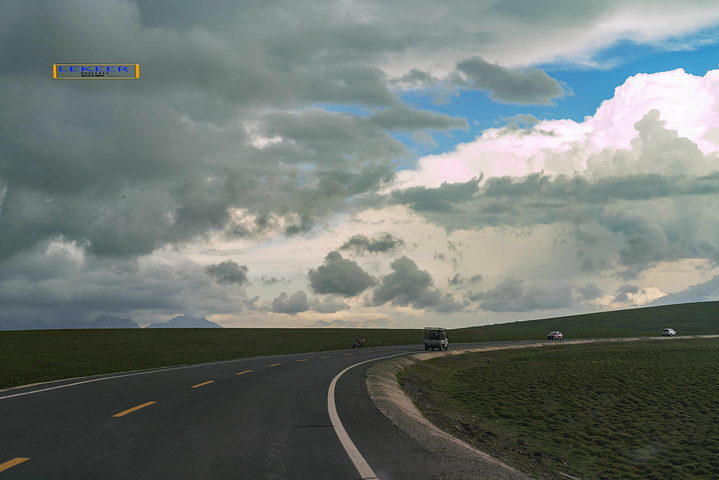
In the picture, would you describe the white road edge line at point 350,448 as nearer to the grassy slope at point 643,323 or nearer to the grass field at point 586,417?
the grass field at point 586,417

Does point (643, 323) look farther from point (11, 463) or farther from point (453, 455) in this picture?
point (11, 463)

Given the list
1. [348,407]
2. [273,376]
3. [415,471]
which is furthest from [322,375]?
[415,471]

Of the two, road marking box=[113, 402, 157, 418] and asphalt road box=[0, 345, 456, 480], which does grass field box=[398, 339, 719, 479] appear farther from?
road marking box=[113, 402, 157, 418]

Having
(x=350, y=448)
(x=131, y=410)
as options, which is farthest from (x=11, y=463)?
(x=350, y=448)

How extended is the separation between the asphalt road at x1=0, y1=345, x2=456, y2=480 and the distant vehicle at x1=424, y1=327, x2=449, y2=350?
41.6 metres

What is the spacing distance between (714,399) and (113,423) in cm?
2425

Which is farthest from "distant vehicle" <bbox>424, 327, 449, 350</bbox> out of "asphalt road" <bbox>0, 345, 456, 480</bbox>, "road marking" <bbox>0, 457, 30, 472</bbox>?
"road marking" <bbox>0, 457, 30, 472</bbox>

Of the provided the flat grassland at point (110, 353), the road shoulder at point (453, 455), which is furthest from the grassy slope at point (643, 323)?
the road shoulder at point (453, 455)

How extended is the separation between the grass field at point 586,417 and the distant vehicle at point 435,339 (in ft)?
70.9

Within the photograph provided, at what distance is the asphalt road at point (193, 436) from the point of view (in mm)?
7660

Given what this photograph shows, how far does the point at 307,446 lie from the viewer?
9203mm

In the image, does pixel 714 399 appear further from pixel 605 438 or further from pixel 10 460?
pixel 10 460

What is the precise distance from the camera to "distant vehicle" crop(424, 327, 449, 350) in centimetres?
5741

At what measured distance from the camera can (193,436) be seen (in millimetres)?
9906
